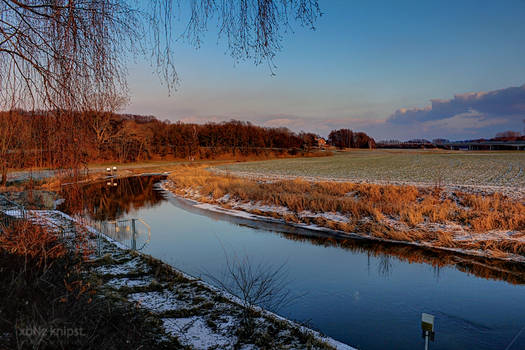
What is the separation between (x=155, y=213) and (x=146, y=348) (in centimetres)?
1399

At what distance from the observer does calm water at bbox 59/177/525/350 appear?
5598 mm

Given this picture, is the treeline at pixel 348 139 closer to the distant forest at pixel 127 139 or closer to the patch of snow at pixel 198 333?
the distant forest at pixel 127 139

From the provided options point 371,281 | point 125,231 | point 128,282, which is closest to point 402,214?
point 371,281

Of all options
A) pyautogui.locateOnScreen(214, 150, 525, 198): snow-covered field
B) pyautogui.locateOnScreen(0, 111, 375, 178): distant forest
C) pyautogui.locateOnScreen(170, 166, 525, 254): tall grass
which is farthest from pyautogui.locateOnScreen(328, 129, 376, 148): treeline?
pyautogui.locateOnScreen(170, 166, 525, 254): tall grass

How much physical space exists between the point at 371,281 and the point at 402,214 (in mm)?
6153

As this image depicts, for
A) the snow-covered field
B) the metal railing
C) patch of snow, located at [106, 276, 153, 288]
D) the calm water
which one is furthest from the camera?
the snow-covered field

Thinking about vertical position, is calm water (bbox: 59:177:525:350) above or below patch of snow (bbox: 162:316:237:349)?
below

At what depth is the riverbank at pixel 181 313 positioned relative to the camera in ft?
14.2

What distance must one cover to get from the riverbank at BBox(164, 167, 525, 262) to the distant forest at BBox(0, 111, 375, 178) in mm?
7661

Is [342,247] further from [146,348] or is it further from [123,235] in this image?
[146,348]

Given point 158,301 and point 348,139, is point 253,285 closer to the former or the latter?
point 158,301

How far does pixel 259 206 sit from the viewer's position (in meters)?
17.5

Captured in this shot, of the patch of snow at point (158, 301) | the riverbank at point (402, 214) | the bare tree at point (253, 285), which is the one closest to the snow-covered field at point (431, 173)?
the riverbank at point (402, 214)

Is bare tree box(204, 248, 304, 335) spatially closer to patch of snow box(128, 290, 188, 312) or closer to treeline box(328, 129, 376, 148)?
patch of snow box(128, 290, 188, 312)
